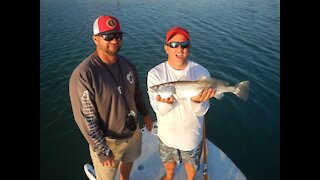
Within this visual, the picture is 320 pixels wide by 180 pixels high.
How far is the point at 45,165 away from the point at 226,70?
8.66 metres

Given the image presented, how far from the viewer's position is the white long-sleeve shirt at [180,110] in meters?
3.55

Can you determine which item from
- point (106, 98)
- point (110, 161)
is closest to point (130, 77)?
point (106, 98)

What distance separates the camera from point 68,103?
9.02 meters

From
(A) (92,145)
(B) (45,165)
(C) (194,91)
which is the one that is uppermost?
(C) (194,91)

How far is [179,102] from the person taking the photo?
362cm

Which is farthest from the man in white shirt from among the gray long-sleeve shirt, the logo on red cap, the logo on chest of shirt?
the logo on red cap

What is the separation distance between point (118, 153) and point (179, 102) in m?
1.24

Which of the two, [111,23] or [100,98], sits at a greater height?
[111,23]

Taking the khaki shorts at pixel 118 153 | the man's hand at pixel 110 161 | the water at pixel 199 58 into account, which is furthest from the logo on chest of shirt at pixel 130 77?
the water at pixel 199 58

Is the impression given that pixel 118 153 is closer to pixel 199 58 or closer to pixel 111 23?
pixel 111 23

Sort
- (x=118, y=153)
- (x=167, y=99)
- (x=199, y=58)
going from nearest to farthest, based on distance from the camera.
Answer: (x=167, y=99) → (x=118, y=153) → (x=199, y=58)

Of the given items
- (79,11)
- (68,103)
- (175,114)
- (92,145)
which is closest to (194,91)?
(175,114)

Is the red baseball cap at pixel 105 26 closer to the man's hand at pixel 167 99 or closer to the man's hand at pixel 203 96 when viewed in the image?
the man's hand at pixel 167 99

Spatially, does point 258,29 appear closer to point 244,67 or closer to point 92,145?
point 244,67
